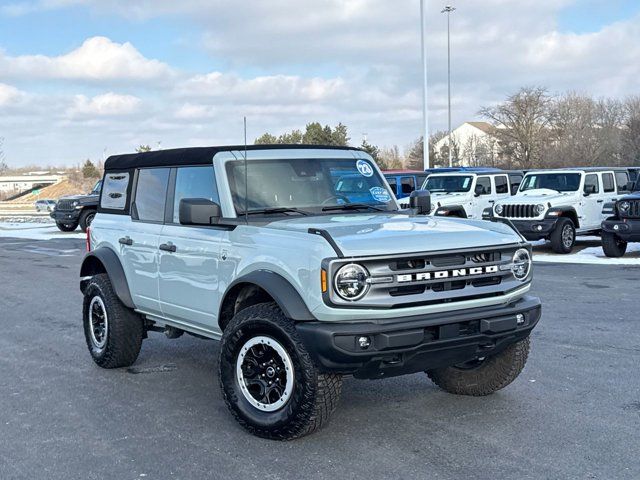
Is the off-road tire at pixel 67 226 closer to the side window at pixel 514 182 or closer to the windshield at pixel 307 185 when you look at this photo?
the side window at pixel 514 182

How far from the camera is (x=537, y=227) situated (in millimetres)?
16562

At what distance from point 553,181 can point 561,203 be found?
1298 millimetres

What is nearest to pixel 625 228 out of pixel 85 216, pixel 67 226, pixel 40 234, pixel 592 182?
pixel 592 182

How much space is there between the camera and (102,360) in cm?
672

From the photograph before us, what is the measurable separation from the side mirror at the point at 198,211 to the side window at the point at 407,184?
1699 cm

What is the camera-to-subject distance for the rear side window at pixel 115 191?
22.5ft

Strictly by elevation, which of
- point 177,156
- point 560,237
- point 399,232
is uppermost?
point 177,156

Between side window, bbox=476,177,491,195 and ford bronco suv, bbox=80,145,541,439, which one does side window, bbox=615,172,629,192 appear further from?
ford bronco suv, bbox=80,145,541,439

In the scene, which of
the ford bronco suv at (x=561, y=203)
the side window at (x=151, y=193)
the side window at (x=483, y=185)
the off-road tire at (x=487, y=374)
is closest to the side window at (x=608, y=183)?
the ford bronco suv at (x=561, y=203)

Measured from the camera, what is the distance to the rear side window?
270 inches

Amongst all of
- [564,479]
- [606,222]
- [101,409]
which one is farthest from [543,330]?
[606,222]

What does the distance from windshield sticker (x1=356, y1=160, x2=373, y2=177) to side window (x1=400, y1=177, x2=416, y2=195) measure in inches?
618

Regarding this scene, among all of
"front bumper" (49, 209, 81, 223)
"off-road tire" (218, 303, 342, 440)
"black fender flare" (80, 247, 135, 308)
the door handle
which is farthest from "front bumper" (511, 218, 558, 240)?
"front bumper" (49, 209, 81, 223)

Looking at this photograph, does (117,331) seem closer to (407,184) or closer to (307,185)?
(307,185)
